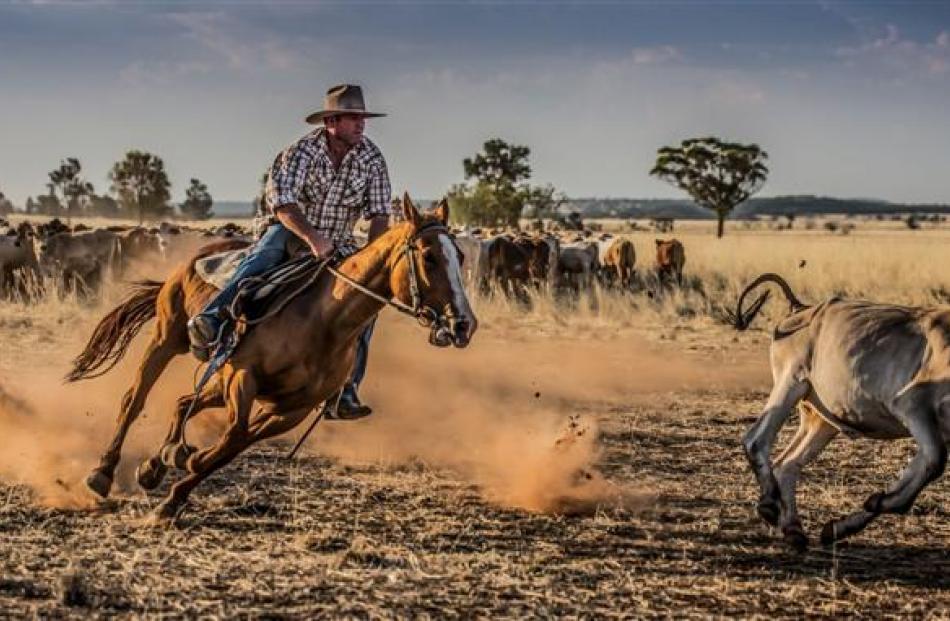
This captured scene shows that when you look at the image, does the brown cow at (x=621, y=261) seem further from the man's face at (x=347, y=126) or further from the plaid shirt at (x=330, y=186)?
the man's face at (x=347, y=126)

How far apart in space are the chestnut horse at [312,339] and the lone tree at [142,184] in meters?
82.4

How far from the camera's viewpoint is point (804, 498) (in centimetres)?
879

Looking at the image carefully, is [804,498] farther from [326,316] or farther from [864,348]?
[326,316]

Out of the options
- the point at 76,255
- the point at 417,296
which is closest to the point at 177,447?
the point at 417,296

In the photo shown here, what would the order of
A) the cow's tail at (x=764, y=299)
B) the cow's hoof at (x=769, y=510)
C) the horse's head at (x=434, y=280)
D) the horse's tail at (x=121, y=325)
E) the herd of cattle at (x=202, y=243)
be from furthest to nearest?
Answer: the herd of cattle at (x=202, y=243) → the horse's tail at (x=121, y=325) → the cow's tail at (x=764, y=299) → the cow's hoof at (x=769, y=510) → the horse's head at (x=434, y=280)

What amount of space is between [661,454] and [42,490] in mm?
4945

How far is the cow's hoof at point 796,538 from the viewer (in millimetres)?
7289

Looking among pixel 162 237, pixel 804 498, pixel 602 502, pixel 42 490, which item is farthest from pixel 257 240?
pixel 162 237

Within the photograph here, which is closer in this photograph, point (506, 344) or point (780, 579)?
point (780, 579)

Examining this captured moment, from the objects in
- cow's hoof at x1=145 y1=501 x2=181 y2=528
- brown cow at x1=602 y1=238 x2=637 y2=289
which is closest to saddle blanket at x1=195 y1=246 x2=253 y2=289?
cow's hoof at x1=145 y1=501 x2=181 y2=528

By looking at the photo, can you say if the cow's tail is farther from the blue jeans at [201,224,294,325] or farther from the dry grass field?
the blue jeans at [201,224,294,325]

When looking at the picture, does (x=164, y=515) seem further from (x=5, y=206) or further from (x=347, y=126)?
(x=5, y=206)

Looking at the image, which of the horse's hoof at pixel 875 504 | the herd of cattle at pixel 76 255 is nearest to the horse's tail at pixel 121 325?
the horse's hoof at pixel 875 504

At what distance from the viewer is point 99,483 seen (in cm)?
799
